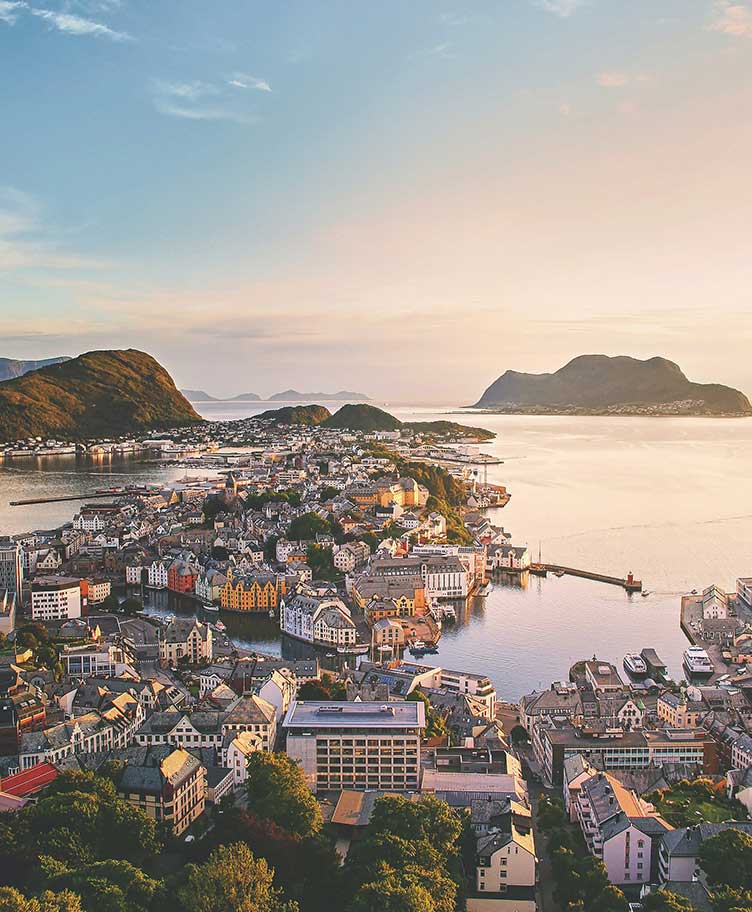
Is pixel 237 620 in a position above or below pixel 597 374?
below

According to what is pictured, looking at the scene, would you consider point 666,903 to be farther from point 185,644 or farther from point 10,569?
point 10,569

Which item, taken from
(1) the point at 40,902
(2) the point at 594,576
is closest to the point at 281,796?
(1) the point at 40,902

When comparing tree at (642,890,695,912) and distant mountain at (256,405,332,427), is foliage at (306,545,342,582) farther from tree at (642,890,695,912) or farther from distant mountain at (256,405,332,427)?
distant mountain at (256,405,332,427)

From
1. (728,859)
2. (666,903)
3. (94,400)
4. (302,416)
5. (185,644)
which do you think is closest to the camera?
(666,903)

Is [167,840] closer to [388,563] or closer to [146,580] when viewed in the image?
[388,563]

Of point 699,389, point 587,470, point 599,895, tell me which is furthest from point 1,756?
point 699,389

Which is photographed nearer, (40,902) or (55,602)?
(40,902)

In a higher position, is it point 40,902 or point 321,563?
point 40,902

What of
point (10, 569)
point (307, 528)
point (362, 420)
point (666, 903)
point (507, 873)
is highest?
point (362, 420)
